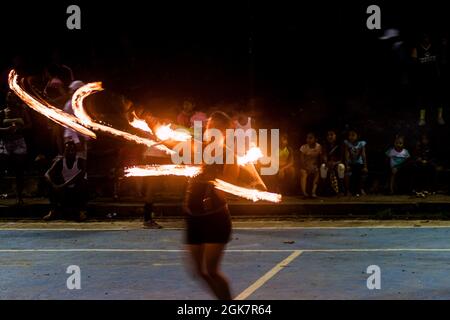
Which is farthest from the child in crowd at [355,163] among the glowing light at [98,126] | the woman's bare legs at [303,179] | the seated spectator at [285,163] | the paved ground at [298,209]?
the glowing light at [98,126]

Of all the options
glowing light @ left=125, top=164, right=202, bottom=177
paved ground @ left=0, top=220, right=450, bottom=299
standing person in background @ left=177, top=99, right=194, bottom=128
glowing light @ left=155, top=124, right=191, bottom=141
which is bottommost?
paved ground @ left=0, top=220, right=450, bottom=299

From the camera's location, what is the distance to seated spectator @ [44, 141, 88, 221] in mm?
16750

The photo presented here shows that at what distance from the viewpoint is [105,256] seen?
11844 millimetres

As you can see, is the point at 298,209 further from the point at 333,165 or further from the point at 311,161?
the point at 333,165

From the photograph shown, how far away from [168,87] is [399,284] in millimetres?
13204

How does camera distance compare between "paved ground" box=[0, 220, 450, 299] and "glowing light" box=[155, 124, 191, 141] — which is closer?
"glowing light" box=[155, 124, 191, 141]

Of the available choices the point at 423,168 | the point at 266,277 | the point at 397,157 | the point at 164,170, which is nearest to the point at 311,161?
the point at 397,157

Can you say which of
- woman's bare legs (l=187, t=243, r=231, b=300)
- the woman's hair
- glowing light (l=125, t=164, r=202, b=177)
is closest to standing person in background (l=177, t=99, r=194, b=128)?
glowing light (l=125, t=164, r=202, b=177)

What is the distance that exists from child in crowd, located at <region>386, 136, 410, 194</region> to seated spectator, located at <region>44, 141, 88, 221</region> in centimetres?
726

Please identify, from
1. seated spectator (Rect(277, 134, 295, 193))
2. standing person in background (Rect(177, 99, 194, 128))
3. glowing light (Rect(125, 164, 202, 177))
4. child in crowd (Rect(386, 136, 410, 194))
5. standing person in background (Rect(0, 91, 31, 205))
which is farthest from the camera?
child in crowd (Rect(386, 136, 410, 194))

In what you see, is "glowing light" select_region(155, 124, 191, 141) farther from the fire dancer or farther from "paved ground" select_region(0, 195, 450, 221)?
"paved ground" select_region(0, 195, 450, 221)

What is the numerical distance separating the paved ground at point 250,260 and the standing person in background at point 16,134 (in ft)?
6.72

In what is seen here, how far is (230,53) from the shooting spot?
2156 cm

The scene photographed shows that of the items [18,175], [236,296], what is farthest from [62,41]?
[236,296]
